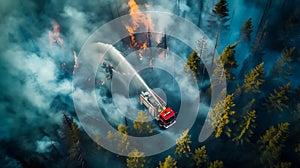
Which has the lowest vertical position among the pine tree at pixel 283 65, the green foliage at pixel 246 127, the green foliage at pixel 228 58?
the green foliage at pixel 246 127

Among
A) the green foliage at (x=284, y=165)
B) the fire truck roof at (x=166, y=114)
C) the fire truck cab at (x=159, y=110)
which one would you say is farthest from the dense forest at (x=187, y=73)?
the fire truck roof at (x=166, y=114)

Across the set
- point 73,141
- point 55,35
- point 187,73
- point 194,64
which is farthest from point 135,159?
point 55,35

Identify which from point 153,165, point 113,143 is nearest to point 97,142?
point 113,143

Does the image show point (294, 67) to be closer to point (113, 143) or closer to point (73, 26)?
point (113, 143)

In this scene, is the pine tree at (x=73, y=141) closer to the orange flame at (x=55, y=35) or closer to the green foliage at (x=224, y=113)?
the green foliage at (x=224, y=113)

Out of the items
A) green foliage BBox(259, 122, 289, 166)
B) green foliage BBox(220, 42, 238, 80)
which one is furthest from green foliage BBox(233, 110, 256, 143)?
green foliage BBox(220, 42, 238, 80)

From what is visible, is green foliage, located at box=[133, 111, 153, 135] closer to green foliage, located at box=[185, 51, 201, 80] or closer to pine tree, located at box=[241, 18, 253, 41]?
green foliage, located at box=[185, 51, 201, 80]

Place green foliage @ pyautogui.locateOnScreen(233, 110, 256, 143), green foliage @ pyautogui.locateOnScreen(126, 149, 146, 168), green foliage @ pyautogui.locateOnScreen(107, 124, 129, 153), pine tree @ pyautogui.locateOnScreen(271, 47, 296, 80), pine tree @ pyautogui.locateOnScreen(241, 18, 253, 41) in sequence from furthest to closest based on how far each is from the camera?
pine tree @ pyautogui.locateOnScreen(241, 18, 253, 41) → pine tree @ pyautogui.locateOnScreen(271, 47, 296, 80) → green foliage @ pyautogui.locateOnScreen(233, 110, 256, 143) → green foliage @ pyautogui.locateOnScreen(107, 124, 129, 153) → green foliage @ pyautogui.locateOnScreen(126, 149, 146, 168)
